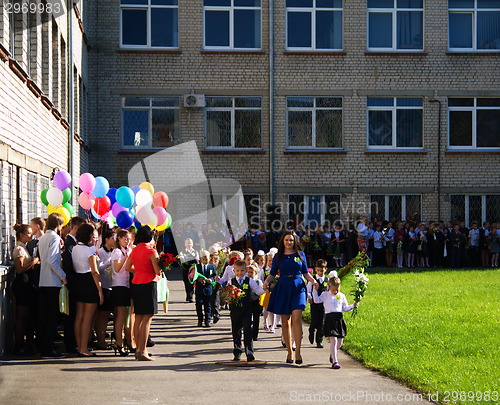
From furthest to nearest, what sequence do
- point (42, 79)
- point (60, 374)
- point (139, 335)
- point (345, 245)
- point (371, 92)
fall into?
point (371, 92) < point (345, 245) < point (42, 79) < point (139, 335) < point (60, 374)

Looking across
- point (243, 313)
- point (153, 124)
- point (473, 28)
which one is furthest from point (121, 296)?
point (473, 28)

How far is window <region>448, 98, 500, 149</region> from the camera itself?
33781 mm

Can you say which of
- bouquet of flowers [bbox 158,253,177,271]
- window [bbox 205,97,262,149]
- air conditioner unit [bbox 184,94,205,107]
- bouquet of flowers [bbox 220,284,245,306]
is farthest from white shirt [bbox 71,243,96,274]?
window [bbox 205,97,262,149]

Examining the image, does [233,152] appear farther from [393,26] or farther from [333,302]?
[333,302]

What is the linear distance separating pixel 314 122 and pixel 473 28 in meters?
6.96

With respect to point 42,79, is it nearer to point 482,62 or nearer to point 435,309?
point 435,309

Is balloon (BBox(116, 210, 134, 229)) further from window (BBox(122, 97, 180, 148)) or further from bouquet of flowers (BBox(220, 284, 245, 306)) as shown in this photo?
window (BBox(122, 97, 180, 148))

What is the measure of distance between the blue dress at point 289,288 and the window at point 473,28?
76.9ft

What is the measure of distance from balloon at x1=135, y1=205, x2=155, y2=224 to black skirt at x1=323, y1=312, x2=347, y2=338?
3.88m

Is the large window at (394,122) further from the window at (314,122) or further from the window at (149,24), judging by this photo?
the window at (149,24)

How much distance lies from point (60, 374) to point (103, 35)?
22.9 m

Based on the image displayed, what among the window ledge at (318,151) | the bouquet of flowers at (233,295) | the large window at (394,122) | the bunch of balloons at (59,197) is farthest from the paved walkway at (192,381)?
the large window at (394,122)

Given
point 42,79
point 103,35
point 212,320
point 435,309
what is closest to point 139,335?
point 212,320

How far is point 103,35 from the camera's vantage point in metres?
32.0
